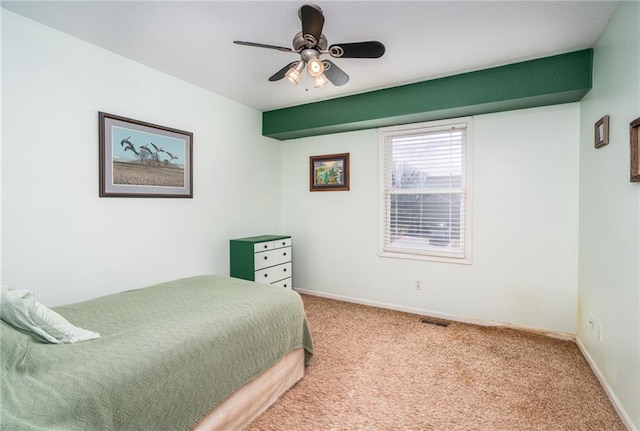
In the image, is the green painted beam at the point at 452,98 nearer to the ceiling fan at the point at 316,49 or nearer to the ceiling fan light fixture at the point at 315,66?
the ceiling fan at the point at 316,49

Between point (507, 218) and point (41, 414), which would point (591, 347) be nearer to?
point (507, 218)

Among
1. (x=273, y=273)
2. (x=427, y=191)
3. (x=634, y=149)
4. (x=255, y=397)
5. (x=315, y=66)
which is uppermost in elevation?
(x=315, y=66)

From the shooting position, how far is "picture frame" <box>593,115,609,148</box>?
6.97 feet

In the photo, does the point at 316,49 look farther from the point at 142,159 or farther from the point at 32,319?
the point at 32,319

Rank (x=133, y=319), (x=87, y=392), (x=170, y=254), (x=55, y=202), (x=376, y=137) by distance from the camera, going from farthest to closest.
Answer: (x=376, y=137) < (x=170, y=254) < (x=55, y=202) < (x=133, y=319) < (x=87, y=392)

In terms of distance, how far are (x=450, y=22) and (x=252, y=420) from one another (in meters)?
2.89

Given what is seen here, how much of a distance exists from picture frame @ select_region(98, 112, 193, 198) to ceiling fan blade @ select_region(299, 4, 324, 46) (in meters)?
1.78

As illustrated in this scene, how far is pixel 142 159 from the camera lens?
2.81 metres

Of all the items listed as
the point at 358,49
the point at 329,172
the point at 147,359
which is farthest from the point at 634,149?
the point at 329,172

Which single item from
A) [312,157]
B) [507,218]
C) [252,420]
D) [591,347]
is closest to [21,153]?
[252,420]

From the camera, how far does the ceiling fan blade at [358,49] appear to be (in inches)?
78.1

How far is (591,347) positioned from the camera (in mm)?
2412

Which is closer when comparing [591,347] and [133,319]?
[133,319]

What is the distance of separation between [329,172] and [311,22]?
241cm
